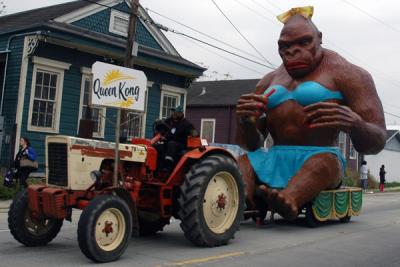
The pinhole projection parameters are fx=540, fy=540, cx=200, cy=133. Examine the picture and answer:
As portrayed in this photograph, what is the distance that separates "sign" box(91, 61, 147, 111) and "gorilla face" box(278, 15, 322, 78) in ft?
12.3

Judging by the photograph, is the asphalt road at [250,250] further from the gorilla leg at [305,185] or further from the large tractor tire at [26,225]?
the gorilla leg at [305,185]

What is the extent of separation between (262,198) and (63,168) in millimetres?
4277

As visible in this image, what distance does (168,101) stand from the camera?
1897 centimetres

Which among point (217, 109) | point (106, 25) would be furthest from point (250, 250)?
point (217, 109)

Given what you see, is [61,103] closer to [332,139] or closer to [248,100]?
[248,100]

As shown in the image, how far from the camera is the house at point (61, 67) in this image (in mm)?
14773

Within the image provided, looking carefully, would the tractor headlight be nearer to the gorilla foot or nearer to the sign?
the sign

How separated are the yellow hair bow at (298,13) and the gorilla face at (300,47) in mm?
178

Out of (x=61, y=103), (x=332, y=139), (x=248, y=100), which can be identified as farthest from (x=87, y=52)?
(x=332, y=139)

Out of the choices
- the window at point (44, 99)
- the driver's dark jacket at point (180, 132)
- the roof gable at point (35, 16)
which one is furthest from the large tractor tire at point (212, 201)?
the roof gable at point (35, 16)

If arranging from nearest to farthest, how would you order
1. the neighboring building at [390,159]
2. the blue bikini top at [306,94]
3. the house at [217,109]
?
the blue bikini top at [306,94]
the house at [217,109]
the neighboring building at [390,159]

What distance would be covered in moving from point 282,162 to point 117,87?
162 inches

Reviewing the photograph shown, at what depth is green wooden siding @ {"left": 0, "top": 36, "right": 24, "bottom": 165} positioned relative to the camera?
14.9 m

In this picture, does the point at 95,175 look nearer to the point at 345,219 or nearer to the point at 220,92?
the point at 345,219
